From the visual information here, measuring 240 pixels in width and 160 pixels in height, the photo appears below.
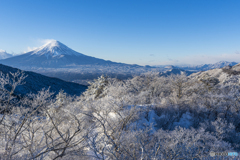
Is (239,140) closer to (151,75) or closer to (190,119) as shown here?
(190,119)

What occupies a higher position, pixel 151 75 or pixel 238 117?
pixel 151 75

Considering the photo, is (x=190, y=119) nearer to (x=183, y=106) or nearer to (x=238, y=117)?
(x=183, y=106)

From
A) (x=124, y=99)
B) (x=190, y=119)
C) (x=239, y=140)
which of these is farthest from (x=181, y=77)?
→ (x=124, y=99)

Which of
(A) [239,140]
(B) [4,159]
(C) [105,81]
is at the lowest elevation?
(A) [239,140]

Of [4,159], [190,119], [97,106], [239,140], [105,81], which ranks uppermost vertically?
[105,81]

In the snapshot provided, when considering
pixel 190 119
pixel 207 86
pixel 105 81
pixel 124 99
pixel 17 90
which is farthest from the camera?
pixel 17 90

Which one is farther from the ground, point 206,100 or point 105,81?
point 105,81

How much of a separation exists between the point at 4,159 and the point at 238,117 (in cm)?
2759

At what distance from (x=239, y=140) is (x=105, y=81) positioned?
2388cm

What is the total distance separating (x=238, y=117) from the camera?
57.4 feet

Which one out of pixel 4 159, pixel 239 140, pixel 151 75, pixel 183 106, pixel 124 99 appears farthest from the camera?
pixel 151 75

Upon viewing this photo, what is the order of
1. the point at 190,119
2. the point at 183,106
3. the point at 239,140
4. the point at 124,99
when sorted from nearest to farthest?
the point at 239,140 → the point at 124,99 → the point at 190,119 → the point at 183,106

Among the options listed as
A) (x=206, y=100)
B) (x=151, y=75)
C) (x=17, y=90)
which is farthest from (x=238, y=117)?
(x=17, y=90)

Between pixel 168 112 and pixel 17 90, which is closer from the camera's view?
pixel 168 112
